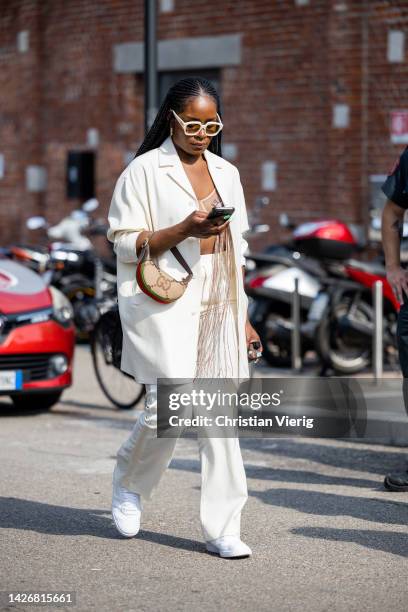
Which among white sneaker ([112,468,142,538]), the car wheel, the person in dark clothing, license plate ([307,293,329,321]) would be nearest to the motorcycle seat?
license plate ([307,293,329,321])

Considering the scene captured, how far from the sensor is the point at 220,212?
16.1ft

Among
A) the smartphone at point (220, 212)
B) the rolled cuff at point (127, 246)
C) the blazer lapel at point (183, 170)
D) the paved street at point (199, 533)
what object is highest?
the blazer lapel at point (183, 170)

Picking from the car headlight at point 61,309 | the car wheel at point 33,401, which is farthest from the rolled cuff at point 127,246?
the car wheel at point 33,401

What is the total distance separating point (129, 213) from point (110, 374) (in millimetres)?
4910

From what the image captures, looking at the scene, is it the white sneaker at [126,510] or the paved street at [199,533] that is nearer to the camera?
the paved street at [199,533]

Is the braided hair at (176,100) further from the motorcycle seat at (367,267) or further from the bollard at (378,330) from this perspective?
the motorcycle seat at (367,267)

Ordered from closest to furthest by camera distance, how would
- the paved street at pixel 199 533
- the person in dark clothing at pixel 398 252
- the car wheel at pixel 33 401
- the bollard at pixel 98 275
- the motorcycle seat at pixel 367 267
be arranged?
1. the paved street at pixel 199 533
2. the person in dark clothing at pixel 398 252
3. the car wheel at pixel 33 401
4. the motorcycle seat at pixel 367 267
5. the bollard at pixel 98 275

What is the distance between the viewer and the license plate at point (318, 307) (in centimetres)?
1123

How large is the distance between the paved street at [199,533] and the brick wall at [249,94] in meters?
7.27

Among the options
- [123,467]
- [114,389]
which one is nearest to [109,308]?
[114,389]

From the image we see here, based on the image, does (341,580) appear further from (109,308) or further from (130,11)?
(130,11)

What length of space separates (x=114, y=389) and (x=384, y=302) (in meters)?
2.71

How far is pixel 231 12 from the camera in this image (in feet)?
53.8

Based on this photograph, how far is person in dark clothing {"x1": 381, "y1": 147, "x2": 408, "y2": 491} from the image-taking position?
6.60 m
